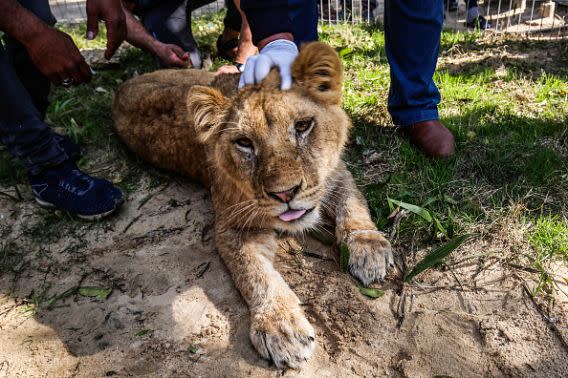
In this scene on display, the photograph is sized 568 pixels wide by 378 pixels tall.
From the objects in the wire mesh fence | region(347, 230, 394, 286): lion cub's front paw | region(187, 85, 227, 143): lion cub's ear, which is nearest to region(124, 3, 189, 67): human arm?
the wire mesh fence

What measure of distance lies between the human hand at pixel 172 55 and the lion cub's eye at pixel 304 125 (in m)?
2.89

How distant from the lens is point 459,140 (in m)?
3.77

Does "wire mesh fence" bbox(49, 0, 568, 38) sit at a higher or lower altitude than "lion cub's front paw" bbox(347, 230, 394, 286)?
higher

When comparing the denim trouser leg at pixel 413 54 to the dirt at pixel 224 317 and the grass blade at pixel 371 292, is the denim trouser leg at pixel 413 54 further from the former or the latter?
the grass blade at pixel 371 292

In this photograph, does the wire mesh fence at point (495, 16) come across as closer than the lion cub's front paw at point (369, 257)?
No

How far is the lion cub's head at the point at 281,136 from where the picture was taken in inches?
100

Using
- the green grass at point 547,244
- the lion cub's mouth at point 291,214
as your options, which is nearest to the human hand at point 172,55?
the lion cub's mouth at point 291,214

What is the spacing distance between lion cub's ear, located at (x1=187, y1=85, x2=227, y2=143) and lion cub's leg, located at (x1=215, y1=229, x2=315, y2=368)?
0.65m

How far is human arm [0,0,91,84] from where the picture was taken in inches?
111

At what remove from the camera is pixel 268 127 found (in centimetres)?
257

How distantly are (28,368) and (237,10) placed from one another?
433 centimetres

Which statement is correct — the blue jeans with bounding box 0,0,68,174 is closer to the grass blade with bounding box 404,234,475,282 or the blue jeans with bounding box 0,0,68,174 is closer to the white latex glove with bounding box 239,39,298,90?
the white latex glove with bounding box 239,39,298,90

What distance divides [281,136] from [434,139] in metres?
1.52

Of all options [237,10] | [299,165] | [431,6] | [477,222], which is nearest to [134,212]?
[299,165]
